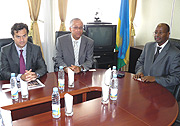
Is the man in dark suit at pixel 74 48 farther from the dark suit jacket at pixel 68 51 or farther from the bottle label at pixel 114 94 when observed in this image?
the bottle label at pixel 114 94

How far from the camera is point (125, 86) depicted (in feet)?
6.63

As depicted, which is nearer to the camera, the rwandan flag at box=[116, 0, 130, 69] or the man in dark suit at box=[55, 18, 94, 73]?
the man in dark suit at box=[55, 18, 94, 73]

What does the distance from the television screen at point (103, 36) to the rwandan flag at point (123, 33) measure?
0.37 metres

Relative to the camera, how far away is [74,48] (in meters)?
2.96

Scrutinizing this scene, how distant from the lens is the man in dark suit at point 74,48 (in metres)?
2.77

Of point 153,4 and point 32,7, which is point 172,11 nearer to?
point 153,4

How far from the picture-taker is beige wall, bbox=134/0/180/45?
155 inches

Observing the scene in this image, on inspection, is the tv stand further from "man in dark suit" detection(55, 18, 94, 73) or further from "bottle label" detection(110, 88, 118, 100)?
"bottle label" detection(110, 88, 118, 100)

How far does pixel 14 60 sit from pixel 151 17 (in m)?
3.57

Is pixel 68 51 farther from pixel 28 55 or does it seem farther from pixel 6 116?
pixel 6 116

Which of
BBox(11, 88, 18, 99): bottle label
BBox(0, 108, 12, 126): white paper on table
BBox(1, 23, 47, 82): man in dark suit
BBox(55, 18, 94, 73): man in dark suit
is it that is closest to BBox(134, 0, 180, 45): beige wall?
BBox(55, 18, 94, 73): man in dark suit

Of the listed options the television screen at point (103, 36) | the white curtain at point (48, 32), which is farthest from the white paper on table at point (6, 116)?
the television screen at point (103, 36)

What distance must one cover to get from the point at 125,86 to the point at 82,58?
42.9 inches

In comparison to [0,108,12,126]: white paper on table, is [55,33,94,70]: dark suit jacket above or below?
above
